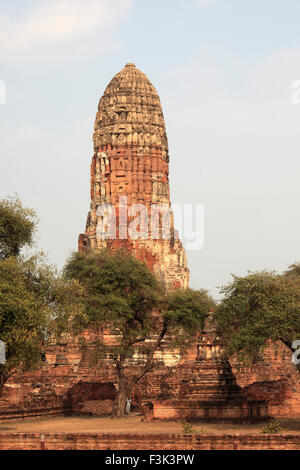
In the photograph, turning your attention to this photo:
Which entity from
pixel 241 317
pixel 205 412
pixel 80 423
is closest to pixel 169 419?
pixel 205 412

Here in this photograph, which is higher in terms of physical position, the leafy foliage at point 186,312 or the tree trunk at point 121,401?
the leafy foliage at point 186,312

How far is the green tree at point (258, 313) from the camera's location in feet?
91.6

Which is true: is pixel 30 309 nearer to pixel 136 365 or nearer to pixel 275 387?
pixel 275 387

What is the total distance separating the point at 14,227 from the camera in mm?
36000

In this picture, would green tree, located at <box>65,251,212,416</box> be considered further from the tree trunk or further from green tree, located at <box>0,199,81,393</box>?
green tree, located at <box>0,199,81,393</box>

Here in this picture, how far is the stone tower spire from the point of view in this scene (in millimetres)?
56438

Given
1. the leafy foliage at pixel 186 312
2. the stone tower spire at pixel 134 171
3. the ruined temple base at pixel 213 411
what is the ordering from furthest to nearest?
the stone tower spire at pixel 134 171, the leafy foliage at pixel 186 312, the ruined temple base at pixel 213 411

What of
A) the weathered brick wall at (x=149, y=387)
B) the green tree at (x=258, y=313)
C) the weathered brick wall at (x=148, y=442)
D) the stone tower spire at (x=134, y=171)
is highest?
the stone tower spire at (x=134, y=171)

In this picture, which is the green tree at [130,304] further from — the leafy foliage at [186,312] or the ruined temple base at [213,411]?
the ruined temple base at [213,411]

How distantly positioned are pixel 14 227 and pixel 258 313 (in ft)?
41.5

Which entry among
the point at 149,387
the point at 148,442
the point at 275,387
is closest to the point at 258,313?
the point at 148,442

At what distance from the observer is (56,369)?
146 feet

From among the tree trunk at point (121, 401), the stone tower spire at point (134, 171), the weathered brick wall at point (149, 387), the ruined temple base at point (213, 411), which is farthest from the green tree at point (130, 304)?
the stone tower spire at point (134, 171)

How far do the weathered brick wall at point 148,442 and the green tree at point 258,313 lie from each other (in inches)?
235
